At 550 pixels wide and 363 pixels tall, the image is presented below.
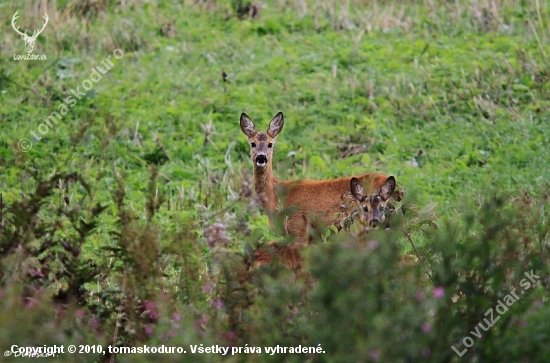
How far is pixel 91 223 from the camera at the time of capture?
17.8 ft

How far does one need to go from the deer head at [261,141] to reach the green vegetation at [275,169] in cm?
47

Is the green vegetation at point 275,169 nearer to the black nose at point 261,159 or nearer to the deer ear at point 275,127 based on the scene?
the black nose at point 261,159

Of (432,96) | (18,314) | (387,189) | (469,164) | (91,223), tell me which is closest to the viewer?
(18,314)

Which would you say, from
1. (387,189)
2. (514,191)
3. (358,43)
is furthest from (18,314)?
(358,43)

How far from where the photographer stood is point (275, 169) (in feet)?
33.8

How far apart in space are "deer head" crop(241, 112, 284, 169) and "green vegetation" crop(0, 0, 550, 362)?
1.53 feet

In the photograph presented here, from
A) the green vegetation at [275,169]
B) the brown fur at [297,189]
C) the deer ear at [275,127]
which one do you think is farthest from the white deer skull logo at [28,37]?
the deer ear at [275,127]

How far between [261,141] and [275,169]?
85 cm

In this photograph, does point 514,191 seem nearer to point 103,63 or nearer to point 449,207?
point 449,207

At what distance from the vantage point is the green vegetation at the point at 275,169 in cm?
477

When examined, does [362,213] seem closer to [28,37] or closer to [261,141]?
[261,141]

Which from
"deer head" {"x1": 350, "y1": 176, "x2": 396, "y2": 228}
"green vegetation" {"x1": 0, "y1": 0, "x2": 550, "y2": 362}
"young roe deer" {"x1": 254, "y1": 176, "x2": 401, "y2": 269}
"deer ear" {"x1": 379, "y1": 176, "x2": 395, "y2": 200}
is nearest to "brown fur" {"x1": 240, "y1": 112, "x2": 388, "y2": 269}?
"green vegetation" {"x1": 0, "y1": 0, "x2": 550, "y2": 362}

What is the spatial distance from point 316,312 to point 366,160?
6128mm

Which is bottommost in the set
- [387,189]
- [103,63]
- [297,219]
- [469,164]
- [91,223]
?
[103,63]
